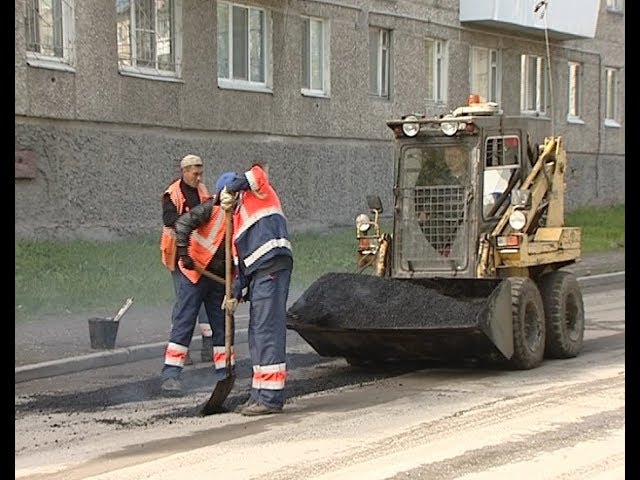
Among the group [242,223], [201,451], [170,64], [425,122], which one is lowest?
[201,451]

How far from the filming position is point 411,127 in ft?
36.2

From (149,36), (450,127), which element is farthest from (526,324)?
(149,36)

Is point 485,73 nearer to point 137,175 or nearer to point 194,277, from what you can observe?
point 137,175

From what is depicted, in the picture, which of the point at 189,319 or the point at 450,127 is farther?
the point at 450,127

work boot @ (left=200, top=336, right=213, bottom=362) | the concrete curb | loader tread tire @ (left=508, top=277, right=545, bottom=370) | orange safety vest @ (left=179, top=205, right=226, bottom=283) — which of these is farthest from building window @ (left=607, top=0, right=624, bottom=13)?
orange safety vest @ (left=179, top=205, right=226, bottom=283)

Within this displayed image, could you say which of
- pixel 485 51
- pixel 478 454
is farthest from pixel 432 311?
pixel 485 51

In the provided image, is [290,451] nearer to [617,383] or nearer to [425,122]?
[617,383]

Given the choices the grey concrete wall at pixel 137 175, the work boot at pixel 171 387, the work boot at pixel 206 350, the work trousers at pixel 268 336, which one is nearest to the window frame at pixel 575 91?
the grey concrete wall at pixel 137 175

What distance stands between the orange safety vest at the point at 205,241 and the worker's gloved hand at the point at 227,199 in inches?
25.9

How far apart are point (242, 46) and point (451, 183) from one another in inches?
407

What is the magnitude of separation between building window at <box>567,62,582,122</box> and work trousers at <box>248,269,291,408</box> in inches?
945

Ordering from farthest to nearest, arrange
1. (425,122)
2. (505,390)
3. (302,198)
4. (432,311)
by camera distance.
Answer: (302,198)
(425,122)
(432,311)
(505,390)

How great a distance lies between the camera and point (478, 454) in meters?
6.86

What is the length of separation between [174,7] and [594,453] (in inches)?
546
